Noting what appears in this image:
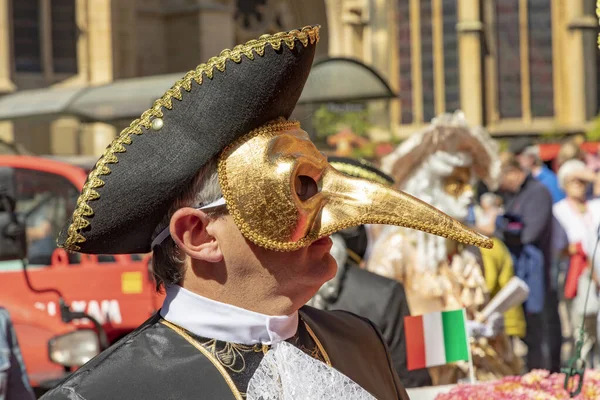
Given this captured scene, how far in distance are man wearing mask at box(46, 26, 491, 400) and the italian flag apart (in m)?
0.92

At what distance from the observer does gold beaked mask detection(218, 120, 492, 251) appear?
194 cm

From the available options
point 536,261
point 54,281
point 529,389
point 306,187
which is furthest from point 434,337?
point 536,261

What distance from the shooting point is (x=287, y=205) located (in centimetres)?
195

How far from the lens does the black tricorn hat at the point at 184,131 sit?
1932mm

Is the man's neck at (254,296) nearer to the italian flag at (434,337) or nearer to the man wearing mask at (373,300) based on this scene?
the italian flag at (434,337)

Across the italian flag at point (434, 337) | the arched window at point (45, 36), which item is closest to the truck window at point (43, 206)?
the italian flag at point (434, 337)

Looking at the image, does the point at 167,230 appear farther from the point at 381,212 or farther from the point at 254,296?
the point at 381,212

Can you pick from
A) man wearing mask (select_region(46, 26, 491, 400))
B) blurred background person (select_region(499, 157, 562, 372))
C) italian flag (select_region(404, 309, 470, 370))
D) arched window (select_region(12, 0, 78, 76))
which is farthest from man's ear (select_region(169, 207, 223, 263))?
arched window (select_region(12, 0, 78, 76))

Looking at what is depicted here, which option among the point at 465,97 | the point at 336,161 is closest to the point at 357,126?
the point at 465,97

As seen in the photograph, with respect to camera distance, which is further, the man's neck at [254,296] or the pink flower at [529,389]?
the pink flower at [529,389]

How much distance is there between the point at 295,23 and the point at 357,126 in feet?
28.0

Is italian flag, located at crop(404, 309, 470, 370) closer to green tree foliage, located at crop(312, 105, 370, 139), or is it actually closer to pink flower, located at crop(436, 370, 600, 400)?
pink flower, located at crop(436, 370, 600, 400)

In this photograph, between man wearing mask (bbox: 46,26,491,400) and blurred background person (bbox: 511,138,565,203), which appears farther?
blurred background person (bbox: 511,138,565,203)

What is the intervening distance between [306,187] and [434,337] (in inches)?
41.9
